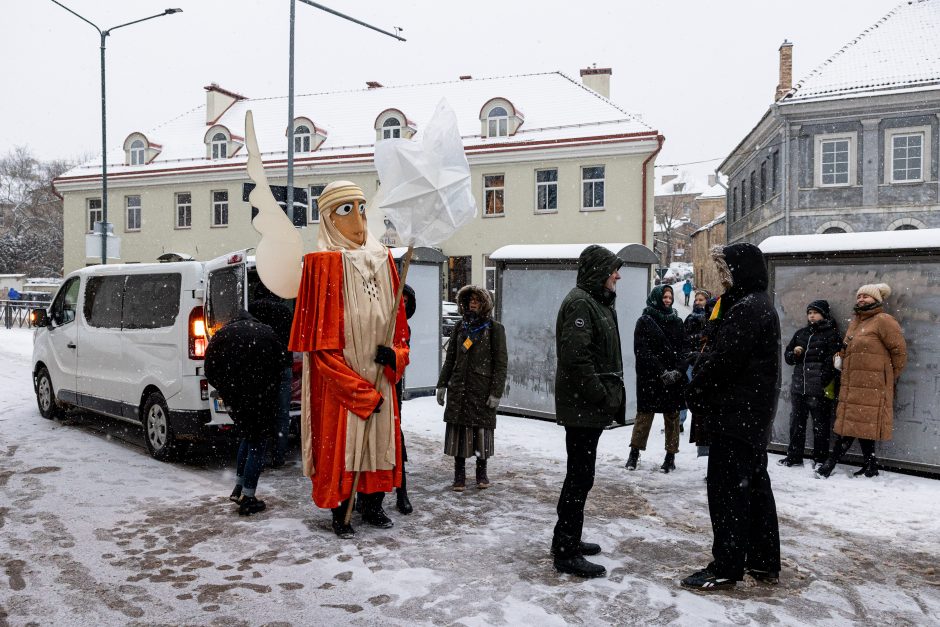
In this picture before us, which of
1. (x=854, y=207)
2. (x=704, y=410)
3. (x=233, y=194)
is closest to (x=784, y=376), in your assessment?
(x=704, y=410)

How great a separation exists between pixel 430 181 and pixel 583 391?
5.93 feet

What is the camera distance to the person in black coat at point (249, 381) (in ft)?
18.8

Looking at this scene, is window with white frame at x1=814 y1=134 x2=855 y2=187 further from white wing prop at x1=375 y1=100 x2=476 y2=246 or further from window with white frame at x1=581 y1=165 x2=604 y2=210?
white wing prop at x1=375 y1=100 x2=476 y2=246

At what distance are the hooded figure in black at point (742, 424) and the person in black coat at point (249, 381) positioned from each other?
315cm

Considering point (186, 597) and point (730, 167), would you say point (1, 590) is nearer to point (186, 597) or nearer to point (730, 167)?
point (186, 597)

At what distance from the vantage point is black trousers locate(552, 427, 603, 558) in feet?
15.1

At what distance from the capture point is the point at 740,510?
439 cm

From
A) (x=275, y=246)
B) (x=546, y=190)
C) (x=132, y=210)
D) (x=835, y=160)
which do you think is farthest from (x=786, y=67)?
(x=275, y=246)

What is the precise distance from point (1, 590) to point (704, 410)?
421 cm

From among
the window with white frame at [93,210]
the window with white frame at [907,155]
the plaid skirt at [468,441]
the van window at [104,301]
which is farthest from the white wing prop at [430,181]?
the window with white frame at [93,210]

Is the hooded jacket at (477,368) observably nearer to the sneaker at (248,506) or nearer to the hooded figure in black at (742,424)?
the sneaker at (248,506)

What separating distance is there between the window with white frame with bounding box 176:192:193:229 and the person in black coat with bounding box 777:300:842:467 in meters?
30.7

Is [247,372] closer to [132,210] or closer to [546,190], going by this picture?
[546,190]

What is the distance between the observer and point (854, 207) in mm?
26125
